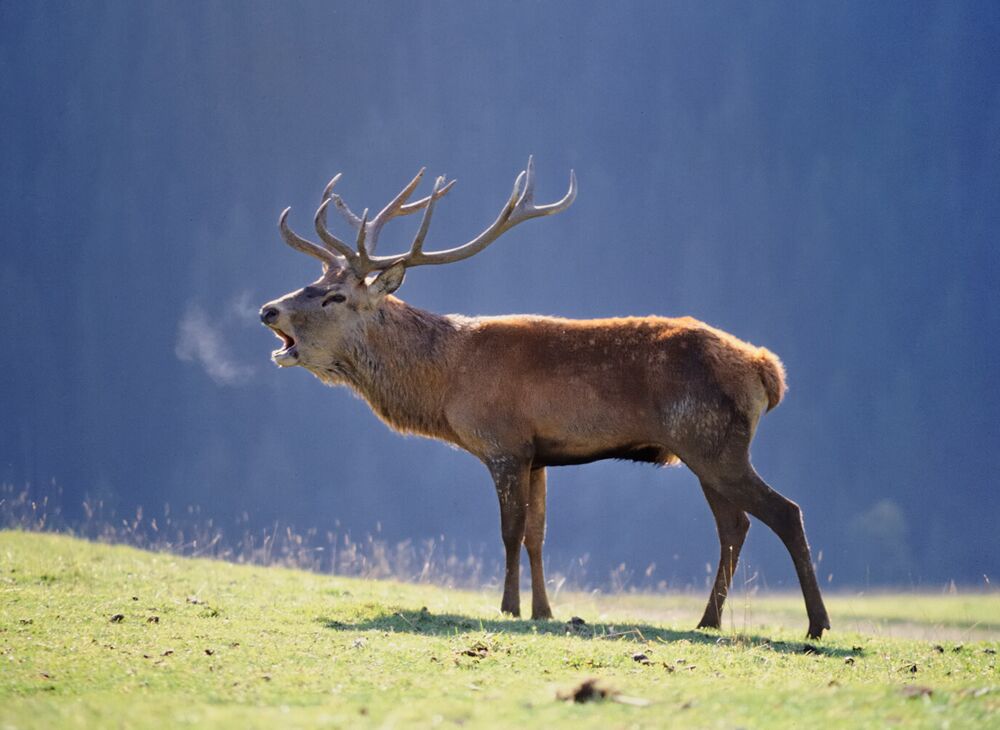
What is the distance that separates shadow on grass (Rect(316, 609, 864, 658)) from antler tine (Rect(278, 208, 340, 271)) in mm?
4109

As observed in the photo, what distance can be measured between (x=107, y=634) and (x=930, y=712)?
5920 millimetres

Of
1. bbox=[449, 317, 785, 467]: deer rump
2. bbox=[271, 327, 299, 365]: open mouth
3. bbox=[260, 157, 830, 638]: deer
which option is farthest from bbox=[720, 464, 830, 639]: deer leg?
bbox=[271, 327, 299, 365]: open mouth

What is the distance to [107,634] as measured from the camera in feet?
29.8

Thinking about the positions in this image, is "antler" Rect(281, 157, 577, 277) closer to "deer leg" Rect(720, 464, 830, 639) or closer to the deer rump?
the deer rump

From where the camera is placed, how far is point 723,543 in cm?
1127

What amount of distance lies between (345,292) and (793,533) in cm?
512

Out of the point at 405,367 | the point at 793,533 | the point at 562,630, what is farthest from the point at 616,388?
the point at 562,630

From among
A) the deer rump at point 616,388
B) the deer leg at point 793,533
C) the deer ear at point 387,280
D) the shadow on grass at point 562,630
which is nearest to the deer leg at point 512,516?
the deer rump at point 616,388

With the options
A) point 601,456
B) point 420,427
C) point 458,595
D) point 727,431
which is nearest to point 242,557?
point 458,595

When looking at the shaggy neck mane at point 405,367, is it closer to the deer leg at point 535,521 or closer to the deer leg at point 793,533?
the deer leg at point 535,521

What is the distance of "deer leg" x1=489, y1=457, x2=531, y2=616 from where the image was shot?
11.4 metres

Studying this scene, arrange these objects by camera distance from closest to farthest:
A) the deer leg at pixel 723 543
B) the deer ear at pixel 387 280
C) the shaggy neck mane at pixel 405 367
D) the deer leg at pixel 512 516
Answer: the deer leg at pixel 723 543 < the deer leg at pixel 512 516 < the shaggy neck mane at pixel 405 367 < the deer ear at pixel 387 280

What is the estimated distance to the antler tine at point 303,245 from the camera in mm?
12929

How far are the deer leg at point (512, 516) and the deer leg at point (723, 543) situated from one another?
1.70 meters
